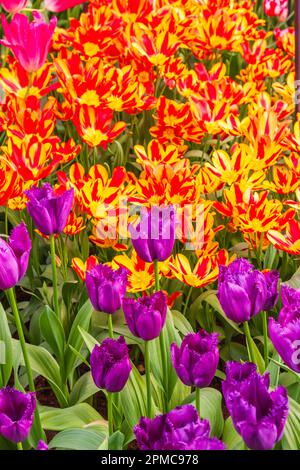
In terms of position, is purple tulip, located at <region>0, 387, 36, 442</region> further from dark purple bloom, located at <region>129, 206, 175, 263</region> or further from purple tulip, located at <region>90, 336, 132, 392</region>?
dark purple bloom, located at <region>129, 206, 175, 263</region>

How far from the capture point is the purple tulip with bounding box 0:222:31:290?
42.2 inches

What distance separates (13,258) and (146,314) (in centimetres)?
18

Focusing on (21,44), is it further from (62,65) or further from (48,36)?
(62,65)

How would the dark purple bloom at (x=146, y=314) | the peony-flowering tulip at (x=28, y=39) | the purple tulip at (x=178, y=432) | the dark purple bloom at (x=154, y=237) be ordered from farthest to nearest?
the peony-flowering tulip at (x=28, y=39)
the dark purple bloom at (x=154, y=237)
the dark purple bloom at (x=146, y=314)
the purple tulip at (x=178, y=432)

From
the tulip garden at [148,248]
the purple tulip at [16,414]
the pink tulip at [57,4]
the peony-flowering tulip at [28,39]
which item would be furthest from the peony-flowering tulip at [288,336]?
the pink tulip at [57,4]

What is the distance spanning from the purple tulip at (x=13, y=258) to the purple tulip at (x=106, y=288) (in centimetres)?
9

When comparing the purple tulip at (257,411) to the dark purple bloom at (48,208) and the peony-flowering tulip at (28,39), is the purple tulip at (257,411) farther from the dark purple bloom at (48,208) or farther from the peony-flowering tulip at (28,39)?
the peony-flowering tulip at (28,39)

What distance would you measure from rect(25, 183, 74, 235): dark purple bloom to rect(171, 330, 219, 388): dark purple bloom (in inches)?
11.1

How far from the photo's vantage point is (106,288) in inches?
43.1

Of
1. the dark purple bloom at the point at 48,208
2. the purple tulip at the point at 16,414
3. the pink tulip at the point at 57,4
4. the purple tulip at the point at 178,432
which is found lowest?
the purple tulip at the point at 16,414

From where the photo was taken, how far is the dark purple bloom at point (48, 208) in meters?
1.17

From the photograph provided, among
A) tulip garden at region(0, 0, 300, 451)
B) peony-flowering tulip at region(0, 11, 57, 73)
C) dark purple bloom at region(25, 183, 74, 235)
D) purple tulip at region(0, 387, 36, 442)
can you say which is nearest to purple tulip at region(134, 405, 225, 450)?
tulip garden at region(0, 0, 300, 451)

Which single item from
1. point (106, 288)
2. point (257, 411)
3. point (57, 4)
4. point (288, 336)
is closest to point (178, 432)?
point (257, 411)
